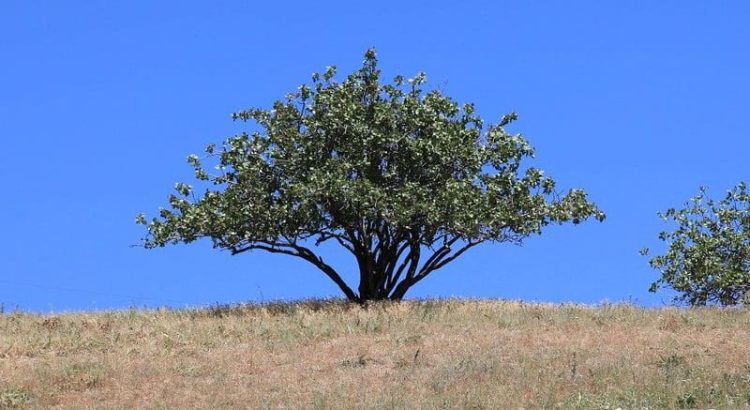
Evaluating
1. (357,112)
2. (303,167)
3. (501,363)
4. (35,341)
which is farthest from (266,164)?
(501,363)

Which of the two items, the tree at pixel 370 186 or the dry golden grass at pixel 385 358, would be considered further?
the tree at pixel 370 186

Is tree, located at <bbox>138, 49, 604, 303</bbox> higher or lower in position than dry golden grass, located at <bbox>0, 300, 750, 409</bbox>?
→ higher

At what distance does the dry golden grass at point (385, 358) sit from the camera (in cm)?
1673

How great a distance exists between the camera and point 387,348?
71.7ft

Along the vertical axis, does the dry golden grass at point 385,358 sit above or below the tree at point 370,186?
below

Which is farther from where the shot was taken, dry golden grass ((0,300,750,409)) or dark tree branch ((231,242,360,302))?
dark tree branch ((231,242,360,302))

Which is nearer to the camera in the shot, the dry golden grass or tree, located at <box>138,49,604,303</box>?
the dry golden grass

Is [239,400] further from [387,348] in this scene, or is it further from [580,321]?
[580,321]

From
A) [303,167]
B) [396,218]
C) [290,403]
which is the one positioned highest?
[303,167]

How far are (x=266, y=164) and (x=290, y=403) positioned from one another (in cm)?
1470

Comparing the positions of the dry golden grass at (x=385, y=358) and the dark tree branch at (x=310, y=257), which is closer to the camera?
the dry golden grass at (x=385, y=358)

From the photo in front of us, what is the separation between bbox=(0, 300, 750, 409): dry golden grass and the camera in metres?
16.7

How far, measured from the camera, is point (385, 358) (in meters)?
20.6

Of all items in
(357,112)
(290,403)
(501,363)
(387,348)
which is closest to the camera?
(290,403)
